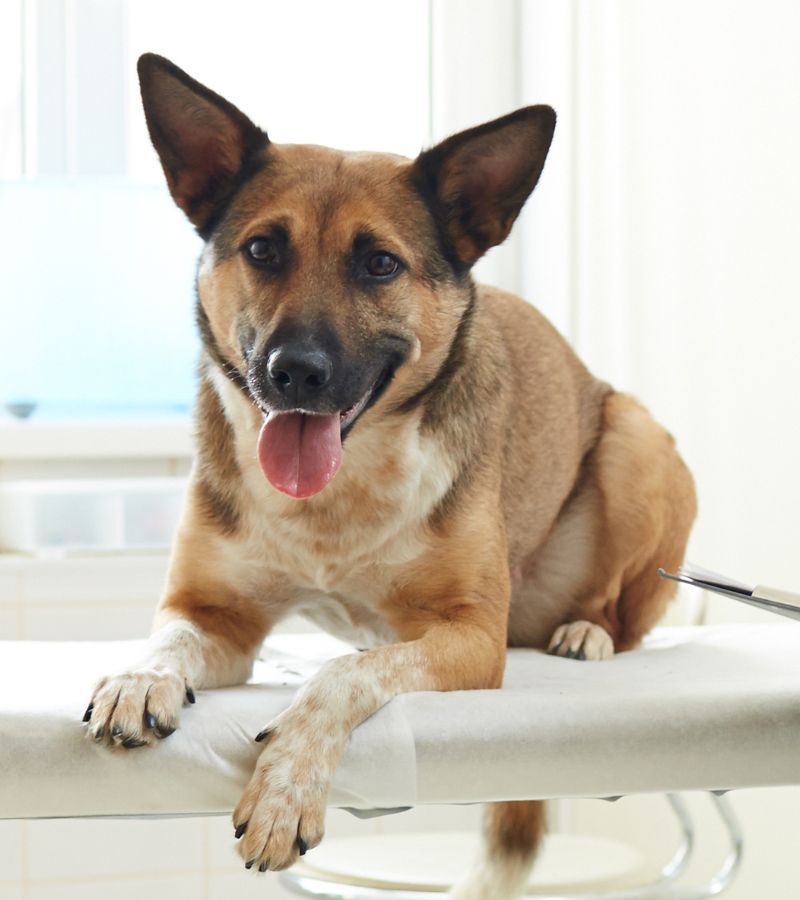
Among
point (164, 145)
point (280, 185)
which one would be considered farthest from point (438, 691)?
point (164, 145)

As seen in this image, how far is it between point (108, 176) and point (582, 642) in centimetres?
196

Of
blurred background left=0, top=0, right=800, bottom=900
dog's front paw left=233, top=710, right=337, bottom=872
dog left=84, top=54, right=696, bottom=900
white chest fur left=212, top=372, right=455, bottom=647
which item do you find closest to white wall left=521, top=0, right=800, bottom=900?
blurred background left=0, top=0, right=800, bottom=900

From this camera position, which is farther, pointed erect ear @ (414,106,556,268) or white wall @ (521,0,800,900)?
white wall @ (521,0,800,900)

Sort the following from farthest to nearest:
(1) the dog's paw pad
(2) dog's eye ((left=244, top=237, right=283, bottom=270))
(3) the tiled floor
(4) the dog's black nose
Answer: (3) the tiled floor < (1) the dog's paw pad < (2) dog's eye ((left=244, top=237, right=283, bottom=270)) < (4) the dog's black nose

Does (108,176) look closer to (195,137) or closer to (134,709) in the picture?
(195,137)

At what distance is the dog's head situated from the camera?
1450 mm

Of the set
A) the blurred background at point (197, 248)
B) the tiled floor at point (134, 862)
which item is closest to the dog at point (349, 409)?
the blurred background at point (197, 248)

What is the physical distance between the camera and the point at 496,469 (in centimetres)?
175

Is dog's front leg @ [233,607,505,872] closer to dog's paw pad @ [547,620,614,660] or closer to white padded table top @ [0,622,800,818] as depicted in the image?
white padded table top @ [0,622,800,818]

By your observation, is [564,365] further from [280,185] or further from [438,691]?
[438,691]

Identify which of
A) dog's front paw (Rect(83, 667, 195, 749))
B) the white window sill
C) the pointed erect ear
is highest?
the pointed erect ear

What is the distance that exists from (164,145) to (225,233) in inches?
5.5

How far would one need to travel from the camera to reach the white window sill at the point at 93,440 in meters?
2.98

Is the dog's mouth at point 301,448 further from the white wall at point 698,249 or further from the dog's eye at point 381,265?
the white wall at point 698,249
